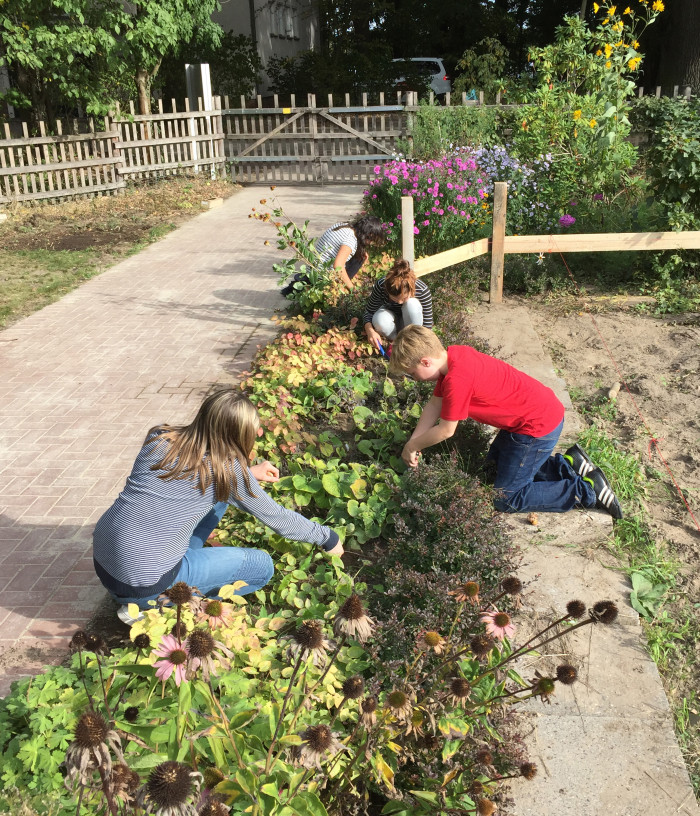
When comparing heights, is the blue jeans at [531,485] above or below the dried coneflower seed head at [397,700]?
below

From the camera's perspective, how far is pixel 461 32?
91.0 ft

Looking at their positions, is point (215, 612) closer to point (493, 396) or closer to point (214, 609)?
point (214, 609)

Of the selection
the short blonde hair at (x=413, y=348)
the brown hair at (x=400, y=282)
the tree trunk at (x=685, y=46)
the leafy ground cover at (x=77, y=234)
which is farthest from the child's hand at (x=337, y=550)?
the tree trunk at (x=685, y=46)

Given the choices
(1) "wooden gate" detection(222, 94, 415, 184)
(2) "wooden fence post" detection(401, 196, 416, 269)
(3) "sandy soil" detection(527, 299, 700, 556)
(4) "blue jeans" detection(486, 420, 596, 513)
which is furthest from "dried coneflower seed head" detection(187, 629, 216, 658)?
(1) "wooden gate" detection(222, 94, 415, 184)

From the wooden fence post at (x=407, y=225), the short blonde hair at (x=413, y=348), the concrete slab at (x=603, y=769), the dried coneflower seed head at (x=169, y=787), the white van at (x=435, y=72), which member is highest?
the white van at (x=435, y=72)

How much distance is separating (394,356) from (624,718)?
1878mm

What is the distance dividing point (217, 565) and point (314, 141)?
46.3ft

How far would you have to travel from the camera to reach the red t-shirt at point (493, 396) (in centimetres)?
370

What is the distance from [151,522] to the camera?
2975 mm

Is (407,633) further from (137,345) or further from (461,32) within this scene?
(461,32)

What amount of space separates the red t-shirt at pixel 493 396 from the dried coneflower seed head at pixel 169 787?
2.49 meters

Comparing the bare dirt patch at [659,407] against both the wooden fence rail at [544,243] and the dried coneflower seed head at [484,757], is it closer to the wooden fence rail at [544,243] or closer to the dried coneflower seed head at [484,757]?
the wooden fence rail at [544,243]

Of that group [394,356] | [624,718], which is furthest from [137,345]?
[624,718]

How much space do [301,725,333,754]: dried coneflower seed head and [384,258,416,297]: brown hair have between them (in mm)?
4018
